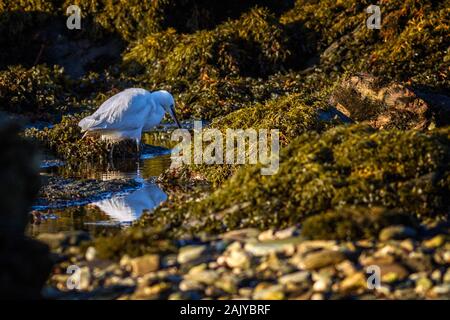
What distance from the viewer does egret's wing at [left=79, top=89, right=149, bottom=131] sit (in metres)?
12.9

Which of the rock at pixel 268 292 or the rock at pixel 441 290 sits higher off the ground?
the rock at pixel 441 290

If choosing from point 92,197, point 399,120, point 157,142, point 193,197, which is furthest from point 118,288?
point 157,142

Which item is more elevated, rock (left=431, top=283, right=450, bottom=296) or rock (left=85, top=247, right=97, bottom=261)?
rock (left=85, top=247, right=97, bottom=261)

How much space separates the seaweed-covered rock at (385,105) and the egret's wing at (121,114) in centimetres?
286

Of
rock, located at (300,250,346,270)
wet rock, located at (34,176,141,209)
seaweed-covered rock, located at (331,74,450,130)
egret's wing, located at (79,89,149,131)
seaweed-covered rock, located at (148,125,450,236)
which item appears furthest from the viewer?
egret's wing, located at (79,89,149,131)

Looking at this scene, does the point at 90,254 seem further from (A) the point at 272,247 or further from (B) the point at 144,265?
(A) the point at 272,247

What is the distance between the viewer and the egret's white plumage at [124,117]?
1291 centimetres

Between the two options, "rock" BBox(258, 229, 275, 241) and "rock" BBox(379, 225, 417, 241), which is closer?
"rock" BBox(379, 225, 417, 241)

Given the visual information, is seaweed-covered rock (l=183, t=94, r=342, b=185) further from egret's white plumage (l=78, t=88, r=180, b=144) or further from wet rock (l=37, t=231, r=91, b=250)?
wet rock (l=37, t=231, r=91, b=250)

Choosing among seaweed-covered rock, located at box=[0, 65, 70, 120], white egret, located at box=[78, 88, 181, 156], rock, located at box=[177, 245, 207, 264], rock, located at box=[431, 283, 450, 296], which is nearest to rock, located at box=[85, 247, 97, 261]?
rock, located at box=[177, 245, 207, 264]

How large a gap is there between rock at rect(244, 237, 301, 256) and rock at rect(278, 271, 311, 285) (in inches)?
15.0

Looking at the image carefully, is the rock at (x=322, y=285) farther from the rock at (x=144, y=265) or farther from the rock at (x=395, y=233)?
the rock at (x=144, y=265)

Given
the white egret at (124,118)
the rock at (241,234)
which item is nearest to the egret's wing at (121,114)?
the white egret at (124,118)

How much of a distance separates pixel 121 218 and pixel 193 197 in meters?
1.00
